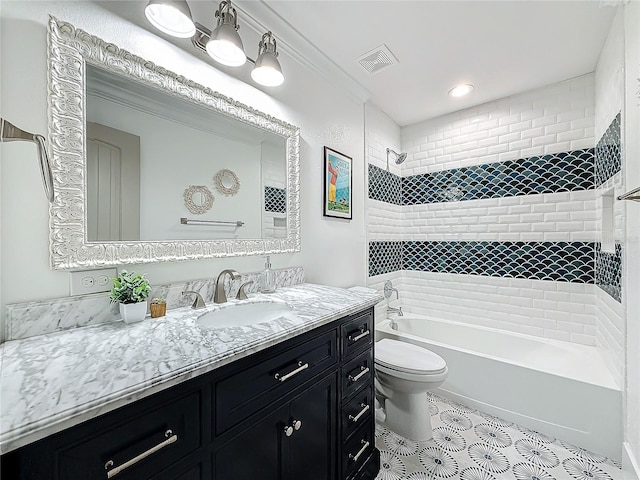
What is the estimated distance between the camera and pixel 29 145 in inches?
36.5

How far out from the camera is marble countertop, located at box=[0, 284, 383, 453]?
0.53 meters

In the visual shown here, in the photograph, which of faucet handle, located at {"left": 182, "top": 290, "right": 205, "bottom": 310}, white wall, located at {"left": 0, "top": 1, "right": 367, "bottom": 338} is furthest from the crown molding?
faucet handle, located at {"left": 182, "top": 290, "right": 205, "bottom": 310}

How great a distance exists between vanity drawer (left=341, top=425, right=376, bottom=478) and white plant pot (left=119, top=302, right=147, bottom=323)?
107cm

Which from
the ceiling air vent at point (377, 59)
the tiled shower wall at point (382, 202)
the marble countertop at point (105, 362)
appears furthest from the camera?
the tiled shower wall at point (382, 202)

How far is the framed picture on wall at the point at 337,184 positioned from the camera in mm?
2113

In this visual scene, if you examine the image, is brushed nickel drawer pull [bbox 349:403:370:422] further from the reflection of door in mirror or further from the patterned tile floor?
the reflection of door in mirror

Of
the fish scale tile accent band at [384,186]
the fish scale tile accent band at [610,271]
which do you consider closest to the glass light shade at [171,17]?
the fish scale tile accent band at [384,186]

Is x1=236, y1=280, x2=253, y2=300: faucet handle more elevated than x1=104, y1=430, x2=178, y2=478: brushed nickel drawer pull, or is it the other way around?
x1=236, y1=280, x2=253, y2=300: faucet handle

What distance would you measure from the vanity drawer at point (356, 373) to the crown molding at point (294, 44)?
6.31 ft

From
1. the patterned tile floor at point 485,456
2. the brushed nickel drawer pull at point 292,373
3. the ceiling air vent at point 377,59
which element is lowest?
the patterned tile floor at point 485,456

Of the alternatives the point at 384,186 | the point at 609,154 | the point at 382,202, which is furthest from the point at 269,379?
the point at 609,154

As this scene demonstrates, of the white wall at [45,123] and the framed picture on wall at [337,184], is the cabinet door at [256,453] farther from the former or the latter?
the framed picture on wall at [337,184]

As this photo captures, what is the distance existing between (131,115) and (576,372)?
2995mm

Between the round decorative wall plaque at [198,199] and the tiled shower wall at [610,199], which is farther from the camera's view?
the tiled shower wall at [610,199]
